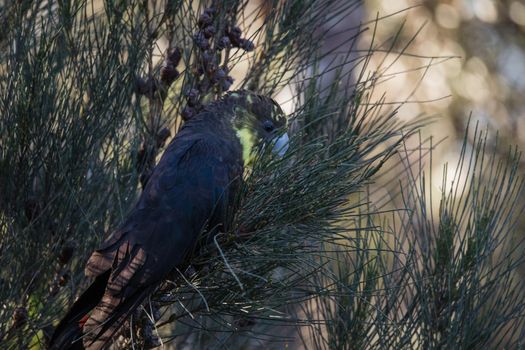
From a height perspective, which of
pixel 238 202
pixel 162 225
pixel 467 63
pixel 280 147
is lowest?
pixel 162 225

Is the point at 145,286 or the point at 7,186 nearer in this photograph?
the point at 145,286

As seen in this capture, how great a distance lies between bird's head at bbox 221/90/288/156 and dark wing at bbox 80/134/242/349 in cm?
10

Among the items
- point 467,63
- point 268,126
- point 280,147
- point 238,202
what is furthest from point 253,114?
point 467,63

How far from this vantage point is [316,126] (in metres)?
2.22

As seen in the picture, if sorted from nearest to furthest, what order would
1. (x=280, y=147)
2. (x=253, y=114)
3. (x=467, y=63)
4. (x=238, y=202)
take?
(x=238, y=202) < (x=280, y=147) < (x=253, y=114) < (x=467, y=63)

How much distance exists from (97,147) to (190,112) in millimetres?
316

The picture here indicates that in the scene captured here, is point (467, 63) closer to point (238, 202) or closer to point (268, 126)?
point (268, 126)

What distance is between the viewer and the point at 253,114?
87.4 inches

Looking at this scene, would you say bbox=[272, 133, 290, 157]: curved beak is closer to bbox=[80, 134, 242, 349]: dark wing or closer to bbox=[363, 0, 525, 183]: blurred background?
bbox=[80, 134, 242, 349]: dark wing

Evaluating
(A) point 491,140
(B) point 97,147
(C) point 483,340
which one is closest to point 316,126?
(B) point 97,147

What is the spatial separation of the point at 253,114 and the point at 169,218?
47cm

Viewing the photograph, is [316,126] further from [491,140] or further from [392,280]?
[491,140]

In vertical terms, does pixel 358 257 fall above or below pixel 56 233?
above

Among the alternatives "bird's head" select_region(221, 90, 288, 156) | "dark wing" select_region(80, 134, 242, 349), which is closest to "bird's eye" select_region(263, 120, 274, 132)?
"bird's head" select_region(221, 90, 288, 156)
